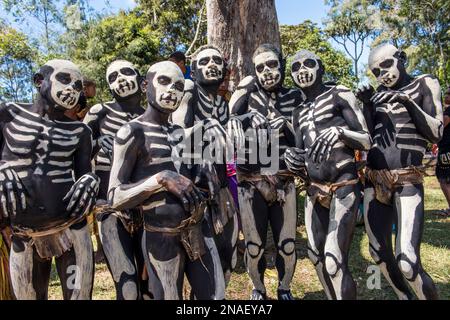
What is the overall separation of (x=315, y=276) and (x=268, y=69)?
9.96 feet

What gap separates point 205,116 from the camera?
389cm

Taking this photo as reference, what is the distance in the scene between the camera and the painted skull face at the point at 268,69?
395 cm

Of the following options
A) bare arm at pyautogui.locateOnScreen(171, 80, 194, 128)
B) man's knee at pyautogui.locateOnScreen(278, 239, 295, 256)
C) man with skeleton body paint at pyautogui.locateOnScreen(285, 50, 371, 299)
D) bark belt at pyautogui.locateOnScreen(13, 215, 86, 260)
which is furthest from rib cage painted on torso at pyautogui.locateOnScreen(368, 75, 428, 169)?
bark belt at pyautogui.locateOnScreen(13, 215, 86, 260)

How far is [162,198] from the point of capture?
108 inches

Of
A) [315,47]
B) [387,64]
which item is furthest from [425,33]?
[387,64]

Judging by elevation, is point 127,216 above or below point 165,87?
below

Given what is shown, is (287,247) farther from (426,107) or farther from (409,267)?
(426,107)

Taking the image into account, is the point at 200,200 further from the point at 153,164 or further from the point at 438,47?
the point at 438,47

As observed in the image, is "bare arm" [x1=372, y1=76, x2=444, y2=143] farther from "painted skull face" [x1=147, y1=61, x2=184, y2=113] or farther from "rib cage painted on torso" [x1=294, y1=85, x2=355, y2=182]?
"painted skull face" [x1=147, y1=61, x2=184, y2=113]

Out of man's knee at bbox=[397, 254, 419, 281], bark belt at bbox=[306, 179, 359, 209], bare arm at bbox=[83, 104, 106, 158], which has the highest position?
A: bare arm at bbox=[83, 104, 106, 158]

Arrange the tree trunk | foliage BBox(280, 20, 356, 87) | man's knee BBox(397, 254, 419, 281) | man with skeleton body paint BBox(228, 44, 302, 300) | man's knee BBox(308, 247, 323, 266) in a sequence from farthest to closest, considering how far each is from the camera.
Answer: foliage BBox(280, 20, 356, 87)
the tree trunk
man with skeleton body paint BBox(228, 44, 302, 300)
man's knee BBox(308, 247, 323, 266)
man's knee BBox(397, 254, 419, 281)

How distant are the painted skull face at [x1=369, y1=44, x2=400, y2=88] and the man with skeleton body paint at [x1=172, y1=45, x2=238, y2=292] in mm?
1381

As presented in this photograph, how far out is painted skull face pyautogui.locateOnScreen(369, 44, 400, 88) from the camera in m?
3.67

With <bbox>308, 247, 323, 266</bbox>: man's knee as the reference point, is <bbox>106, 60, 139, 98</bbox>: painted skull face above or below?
above
